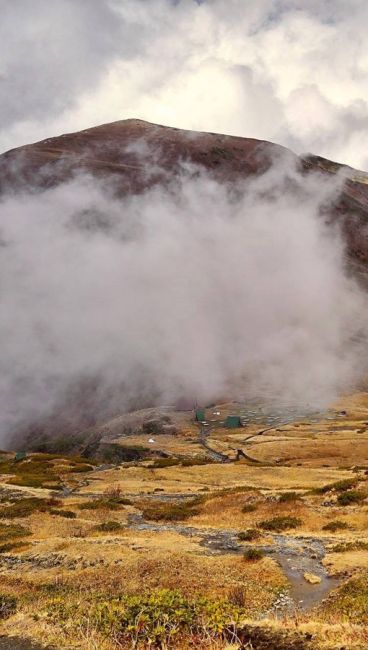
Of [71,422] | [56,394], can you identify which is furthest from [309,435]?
[56,394]

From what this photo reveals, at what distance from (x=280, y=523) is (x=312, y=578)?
10.7m

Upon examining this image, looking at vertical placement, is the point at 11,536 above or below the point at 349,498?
below

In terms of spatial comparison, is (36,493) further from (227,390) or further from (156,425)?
(227,390)

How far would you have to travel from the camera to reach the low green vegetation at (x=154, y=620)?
12.0 metres

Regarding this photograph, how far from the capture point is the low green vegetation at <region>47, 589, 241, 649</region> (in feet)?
39.3

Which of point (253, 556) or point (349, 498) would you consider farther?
point (349, 498)

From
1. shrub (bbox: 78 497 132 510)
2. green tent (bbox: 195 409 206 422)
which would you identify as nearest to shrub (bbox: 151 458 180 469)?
shrub (bbox: 78 497 132 510)

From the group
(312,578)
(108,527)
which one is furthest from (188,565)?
(108,527)

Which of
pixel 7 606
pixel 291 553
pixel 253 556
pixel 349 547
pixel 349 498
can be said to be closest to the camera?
pixel 7 606

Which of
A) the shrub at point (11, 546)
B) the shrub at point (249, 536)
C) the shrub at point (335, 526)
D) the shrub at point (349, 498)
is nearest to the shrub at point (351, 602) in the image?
the shrub at point (249, 536)

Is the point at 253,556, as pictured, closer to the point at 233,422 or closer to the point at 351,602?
the point at 351,602

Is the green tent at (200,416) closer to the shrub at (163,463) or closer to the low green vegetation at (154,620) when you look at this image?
the shrub at (163,463)

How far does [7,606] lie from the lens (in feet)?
59.8

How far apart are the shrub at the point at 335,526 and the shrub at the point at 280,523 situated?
6.41 feet
